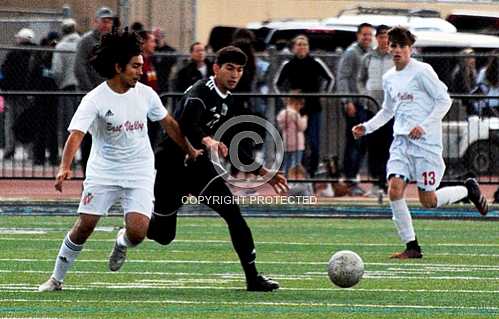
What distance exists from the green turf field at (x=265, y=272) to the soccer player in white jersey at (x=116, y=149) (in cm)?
47

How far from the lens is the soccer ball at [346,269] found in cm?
1316

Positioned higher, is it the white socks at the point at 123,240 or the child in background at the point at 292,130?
the white socks at the point at 123,240

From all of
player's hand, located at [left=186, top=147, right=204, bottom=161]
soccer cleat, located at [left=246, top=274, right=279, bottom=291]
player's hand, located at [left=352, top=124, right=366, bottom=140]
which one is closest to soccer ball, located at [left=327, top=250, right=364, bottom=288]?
soccer cleat, located at [left=246, top=274, right=279, bottom=291]

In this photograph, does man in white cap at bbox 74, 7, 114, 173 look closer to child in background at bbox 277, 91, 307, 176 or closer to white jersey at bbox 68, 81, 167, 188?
child in background at bbox 277, 91, 307, 176

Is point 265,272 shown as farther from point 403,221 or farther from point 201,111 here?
point 403,221

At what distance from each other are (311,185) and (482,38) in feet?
25.4

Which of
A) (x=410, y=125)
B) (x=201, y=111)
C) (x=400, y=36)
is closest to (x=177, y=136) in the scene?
(x=201, y=111)

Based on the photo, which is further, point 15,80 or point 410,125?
point 15,80

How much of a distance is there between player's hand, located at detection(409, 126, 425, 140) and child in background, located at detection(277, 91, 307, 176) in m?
7.40

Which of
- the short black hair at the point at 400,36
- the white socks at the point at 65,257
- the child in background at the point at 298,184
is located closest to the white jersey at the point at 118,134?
the white socks at the point at 65,257

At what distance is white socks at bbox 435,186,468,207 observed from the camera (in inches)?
678

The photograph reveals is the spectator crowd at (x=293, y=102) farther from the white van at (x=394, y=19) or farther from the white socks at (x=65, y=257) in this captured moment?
the white socks at (x=65, y=257)

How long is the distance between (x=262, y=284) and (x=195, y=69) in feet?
38.0

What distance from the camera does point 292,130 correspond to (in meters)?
24.1
